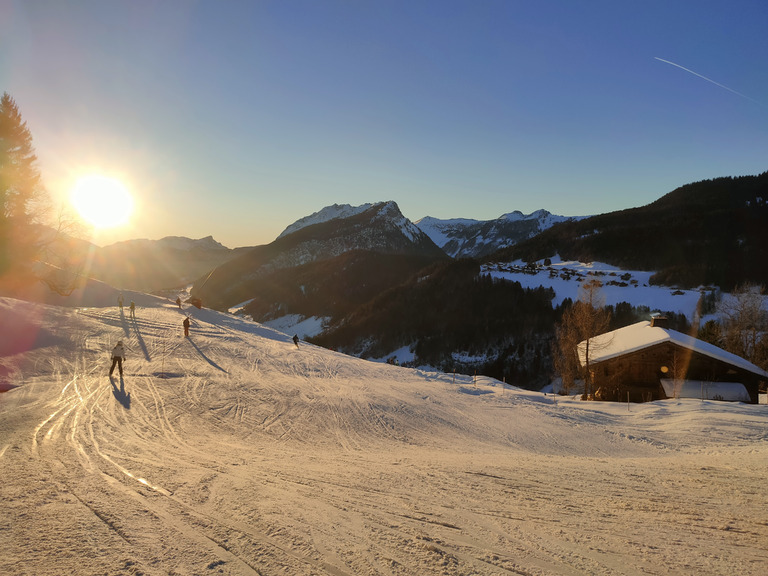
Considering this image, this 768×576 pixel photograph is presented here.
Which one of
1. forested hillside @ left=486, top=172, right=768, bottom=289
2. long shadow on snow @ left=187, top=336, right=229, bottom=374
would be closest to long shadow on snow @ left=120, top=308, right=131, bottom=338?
long shadow on snow @ left=187, top=336, right=229, bottom=374

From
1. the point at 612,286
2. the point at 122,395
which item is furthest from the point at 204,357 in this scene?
the point at 612,286

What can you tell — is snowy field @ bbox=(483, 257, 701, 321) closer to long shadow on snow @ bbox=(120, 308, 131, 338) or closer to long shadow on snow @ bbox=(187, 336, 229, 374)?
long shadow on snow @ bbox=(187, 336, 229, 374)

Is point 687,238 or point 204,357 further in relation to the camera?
point 687,238

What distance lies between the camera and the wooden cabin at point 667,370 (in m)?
27.5

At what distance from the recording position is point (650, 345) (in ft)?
95.3

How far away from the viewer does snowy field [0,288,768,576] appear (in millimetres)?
4688

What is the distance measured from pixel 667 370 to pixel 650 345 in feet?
7.29

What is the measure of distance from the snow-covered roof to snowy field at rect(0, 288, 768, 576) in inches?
467

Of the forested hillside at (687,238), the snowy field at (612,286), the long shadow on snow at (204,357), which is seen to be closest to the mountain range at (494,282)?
the forested hillside at (687,238)

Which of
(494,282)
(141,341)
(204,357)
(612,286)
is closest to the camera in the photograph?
(204,357)

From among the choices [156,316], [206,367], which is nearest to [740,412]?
[206,367]

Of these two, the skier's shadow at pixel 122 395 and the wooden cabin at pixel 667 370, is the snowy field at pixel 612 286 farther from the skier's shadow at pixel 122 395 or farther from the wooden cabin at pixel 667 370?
the skier's shadow at pixel 122 395

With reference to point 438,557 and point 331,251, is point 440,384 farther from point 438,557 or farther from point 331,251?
point 331,251

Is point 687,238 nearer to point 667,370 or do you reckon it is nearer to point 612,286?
point 612,286
